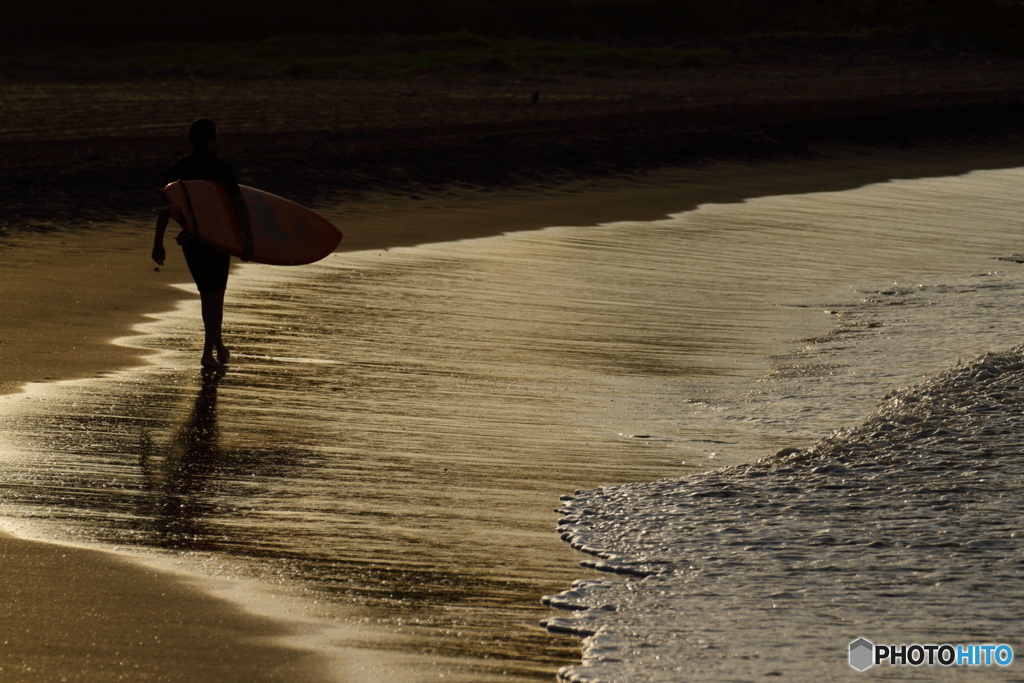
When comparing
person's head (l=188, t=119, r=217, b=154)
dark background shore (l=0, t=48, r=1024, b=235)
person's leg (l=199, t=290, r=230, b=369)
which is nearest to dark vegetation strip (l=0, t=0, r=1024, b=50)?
dark background shore (l=0, t=48, r=1024, b=235)

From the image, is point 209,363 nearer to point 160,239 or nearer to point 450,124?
point 160,239

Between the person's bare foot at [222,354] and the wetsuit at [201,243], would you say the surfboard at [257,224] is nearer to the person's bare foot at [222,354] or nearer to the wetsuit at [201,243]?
the wetsuit at [201,243]

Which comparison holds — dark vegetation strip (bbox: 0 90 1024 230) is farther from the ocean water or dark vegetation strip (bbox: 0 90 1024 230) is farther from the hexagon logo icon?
the hexagon logo icon

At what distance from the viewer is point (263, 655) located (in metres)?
4.00

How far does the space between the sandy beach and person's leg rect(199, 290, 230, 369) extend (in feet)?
1.62

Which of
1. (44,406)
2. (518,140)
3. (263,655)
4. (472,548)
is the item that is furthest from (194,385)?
(518,140)

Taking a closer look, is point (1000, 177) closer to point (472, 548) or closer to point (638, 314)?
point (638, 314)

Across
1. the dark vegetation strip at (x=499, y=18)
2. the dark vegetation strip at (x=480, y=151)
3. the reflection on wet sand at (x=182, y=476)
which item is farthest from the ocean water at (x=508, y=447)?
the dark vegetation strip at (x=499, y=18)

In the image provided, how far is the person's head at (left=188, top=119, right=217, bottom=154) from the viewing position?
25.5 ft

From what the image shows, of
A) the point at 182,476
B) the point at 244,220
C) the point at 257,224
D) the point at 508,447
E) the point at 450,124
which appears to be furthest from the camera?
the point at 450,124

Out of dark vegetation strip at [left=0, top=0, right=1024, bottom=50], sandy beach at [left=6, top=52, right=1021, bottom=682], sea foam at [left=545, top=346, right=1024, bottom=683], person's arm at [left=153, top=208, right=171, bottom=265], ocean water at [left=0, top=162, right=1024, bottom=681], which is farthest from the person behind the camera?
dark vegetation strip at [left=0, top=0, right=1024, bottom=50]

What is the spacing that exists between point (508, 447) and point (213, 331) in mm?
2291

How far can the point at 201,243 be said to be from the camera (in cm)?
791

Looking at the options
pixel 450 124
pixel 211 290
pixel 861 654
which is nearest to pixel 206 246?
pixel 211 290
